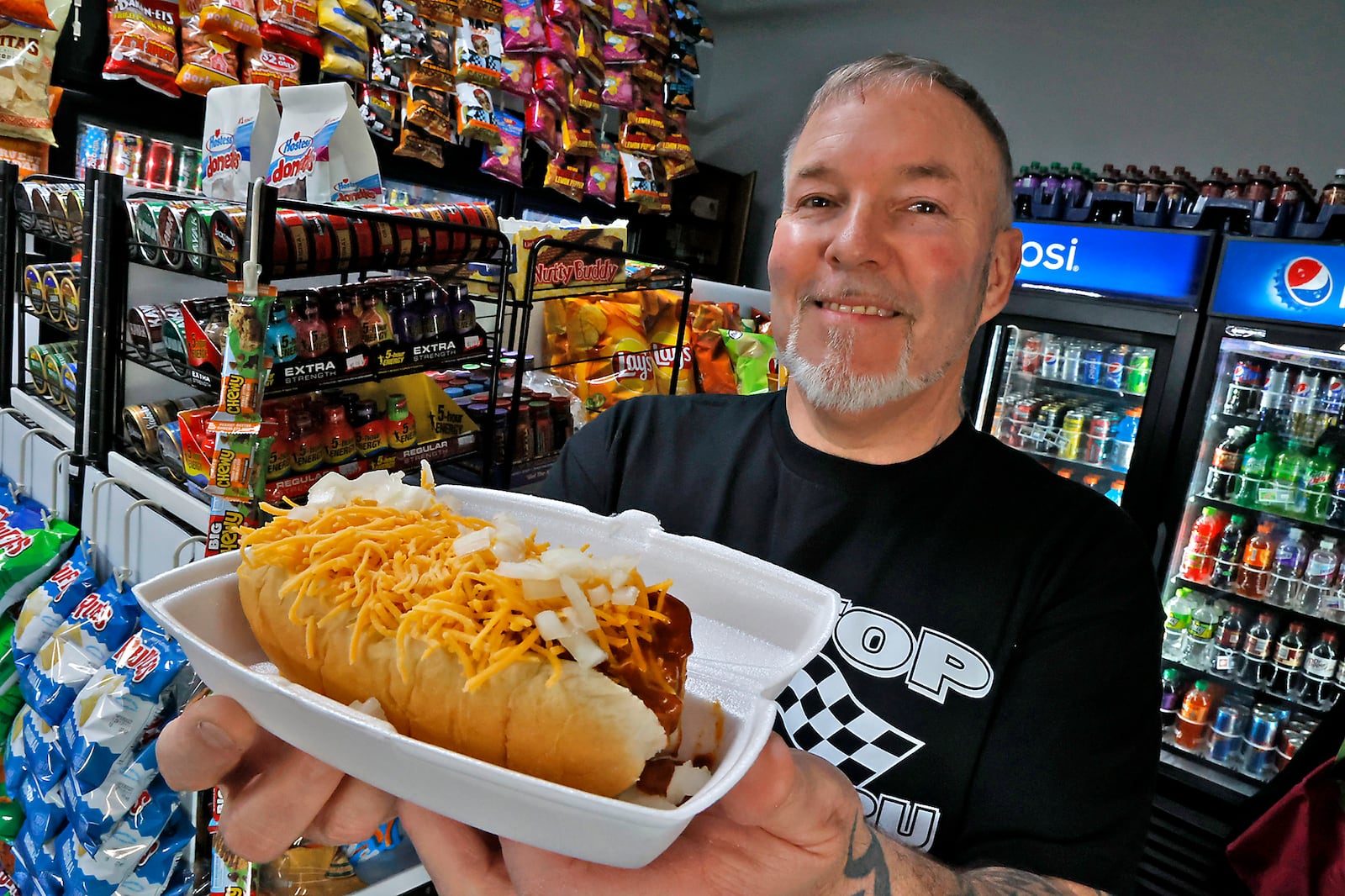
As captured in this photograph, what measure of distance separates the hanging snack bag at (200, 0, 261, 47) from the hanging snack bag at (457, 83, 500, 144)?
1252mm

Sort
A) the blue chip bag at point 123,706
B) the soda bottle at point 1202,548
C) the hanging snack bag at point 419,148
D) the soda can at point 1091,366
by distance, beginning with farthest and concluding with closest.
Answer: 1. the hanging snack bag at point 419,148
2. the soda can at point 1091,366
3. the soda bottle at point 1202,548
4. the blue chip bag at point 123,706

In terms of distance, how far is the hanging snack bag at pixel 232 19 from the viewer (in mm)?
3410

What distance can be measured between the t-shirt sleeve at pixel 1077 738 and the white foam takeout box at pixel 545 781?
22.2 inches

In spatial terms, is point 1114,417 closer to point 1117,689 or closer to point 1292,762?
point 1292,762

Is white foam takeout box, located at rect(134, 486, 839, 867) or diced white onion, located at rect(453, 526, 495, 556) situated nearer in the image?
white foam takeout box, located at rect(134, 486, 839, 867)

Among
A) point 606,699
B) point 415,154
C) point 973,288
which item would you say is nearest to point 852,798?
point 606,699

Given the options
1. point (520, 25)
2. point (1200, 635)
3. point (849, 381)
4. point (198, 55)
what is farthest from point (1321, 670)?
point (198, 55)

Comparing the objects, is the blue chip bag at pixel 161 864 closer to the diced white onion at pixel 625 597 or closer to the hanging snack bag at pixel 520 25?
the diced white onion at pixel 625 597

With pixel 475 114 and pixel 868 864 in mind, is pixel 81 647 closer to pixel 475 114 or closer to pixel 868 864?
pixel 868 864

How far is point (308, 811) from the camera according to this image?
0.69m

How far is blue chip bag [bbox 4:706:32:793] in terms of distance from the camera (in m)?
2.16

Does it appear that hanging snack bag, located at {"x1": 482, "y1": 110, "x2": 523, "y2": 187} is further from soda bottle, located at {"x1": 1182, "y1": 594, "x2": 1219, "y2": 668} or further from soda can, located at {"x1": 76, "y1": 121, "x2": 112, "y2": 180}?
soda bottle, located at {"x1": 1182, "y1": 594, "x2": 1219, "y2": 668}

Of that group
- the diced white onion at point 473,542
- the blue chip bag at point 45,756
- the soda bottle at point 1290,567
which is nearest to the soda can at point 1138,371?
the soda bottle at point 1290,567

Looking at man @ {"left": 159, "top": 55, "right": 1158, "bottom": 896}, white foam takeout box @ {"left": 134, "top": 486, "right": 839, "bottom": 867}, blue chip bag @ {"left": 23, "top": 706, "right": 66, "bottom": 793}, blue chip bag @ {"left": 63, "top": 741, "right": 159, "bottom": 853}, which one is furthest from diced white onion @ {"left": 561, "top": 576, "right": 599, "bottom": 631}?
blue chip bag @ {"left": 23, "top": 706, "right": 66, "bottom": 793}
